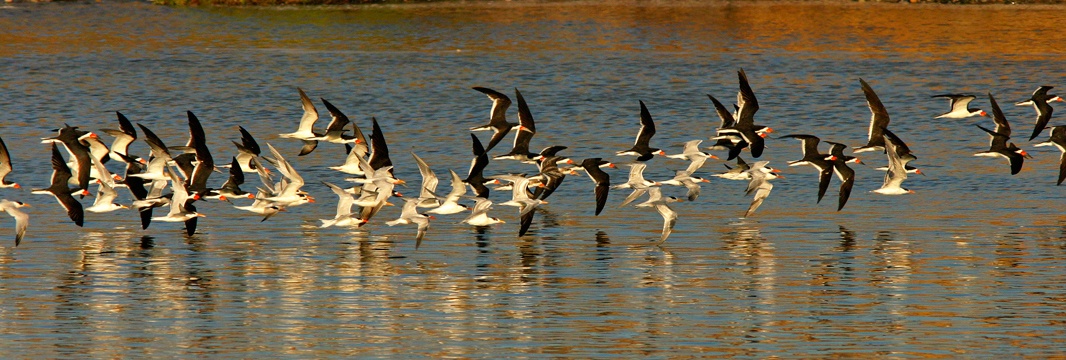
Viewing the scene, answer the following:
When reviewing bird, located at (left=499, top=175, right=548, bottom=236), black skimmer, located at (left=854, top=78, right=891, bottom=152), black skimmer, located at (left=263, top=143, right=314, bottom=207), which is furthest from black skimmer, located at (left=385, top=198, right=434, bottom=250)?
black skimmer, located at (left=854, top=78, right=891, bottom=152)

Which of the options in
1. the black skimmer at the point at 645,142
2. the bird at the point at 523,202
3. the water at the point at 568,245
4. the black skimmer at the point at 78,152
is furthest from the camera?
the black skimmer at the point at 645,142

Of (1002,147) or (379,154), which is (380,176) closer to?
(379,154)

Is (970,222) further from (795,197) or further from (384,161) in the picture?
(384,161)

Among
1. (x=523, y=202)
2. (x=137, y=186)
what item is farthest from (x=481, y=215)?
(x=137, y=186)

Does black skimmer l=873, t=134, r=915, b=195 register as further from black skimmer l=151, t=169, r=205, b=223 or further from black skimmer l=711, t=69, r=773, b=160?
black skimmer l=151, t=169, r=205, b=223

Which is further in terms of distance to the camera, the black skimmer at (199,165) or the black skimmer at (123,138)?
the black skimmer at (123,138)

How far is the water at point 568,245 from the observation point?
20891 mm

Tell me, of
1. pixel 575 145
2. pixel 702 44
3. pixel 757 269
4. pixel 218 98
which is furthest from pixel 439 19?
pixel 757 269

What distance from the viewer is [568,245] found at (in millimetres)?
27000

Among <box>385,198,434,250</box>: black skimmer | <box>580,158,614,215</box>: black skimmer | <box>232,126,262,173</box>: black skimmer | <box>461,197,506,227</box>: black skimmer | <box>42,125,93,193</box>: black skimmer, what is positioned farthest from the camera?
<box>232,126,262,173</box>: black skimmer

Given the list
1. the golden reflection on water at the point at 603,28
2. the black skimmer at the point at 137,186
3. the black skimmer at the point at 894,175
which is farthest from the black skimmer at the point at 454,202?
the golden reflection on water at the point at 603,28

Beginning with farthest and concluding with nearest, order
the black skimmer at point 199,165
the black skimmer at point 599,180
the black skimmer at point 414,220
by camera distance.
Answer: the black skimmer at point 599,180 → the black skimmer at point 199,165 → the black skimmer at point 414,220

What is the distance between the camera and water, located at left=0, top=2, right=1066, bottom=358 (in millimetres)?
20891

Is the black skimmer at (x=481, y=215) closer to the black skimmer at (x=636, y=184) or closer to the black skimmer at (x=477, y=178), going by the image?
the black skimmer at (x=477, y=178)
